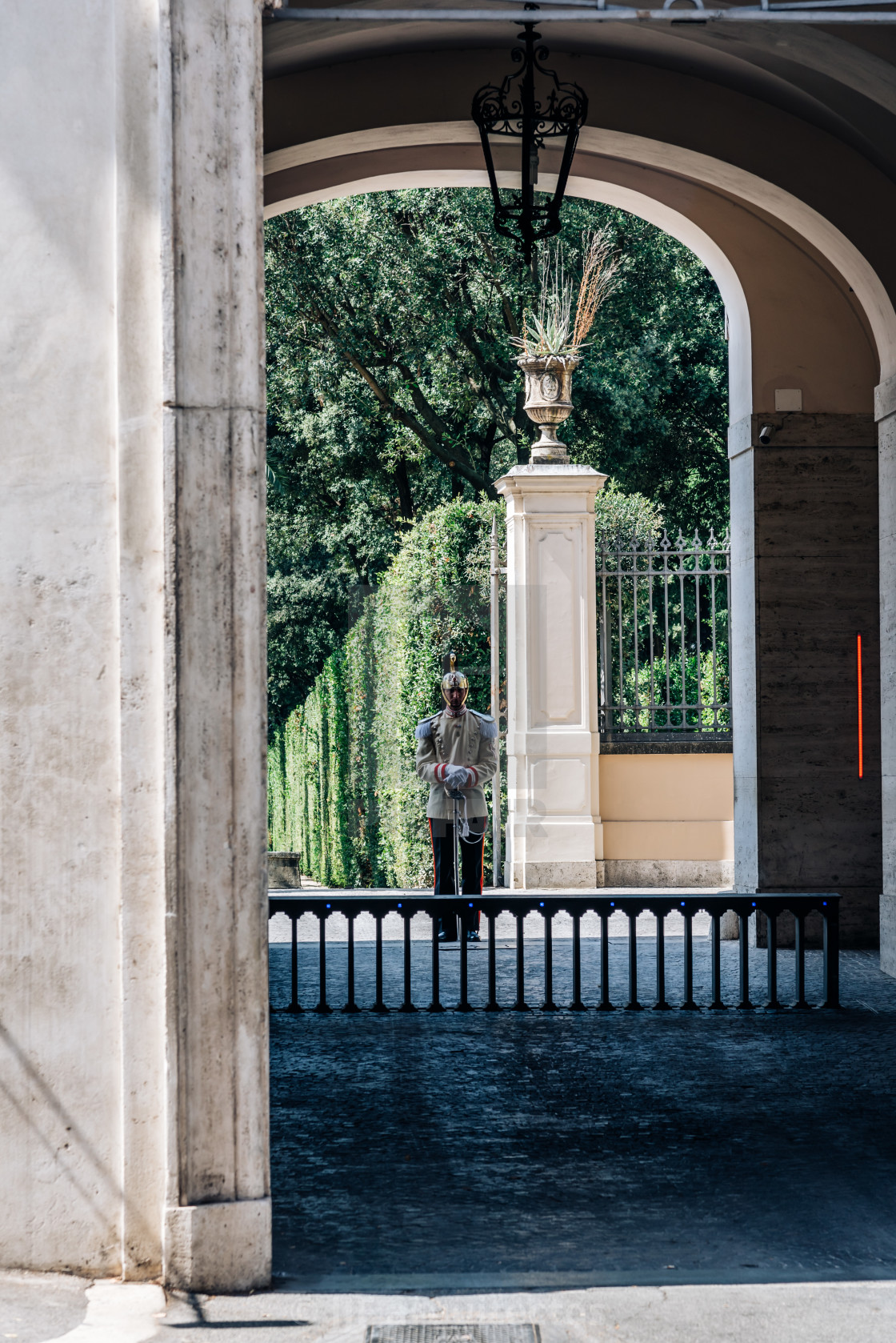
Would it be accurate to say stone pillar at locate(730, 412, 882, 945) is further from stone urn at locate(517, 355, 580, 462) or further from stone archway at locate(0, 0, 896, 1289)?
stone archway at locate(0, 0, 896, 1289)

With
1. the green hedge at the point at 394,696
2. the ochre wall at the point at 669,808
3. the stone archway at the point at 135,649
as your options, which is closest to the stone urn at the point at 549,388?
the green hedge at the point at 394,696

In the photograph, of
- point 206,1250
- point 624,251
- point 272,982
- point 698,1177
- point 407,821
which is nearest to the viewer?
point 206,1250

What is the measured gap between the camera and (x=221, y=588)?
13.4ft

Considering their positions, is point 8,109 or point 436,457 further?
point 436,457

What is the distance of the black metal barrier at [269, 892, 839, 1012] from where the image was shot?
7758mm

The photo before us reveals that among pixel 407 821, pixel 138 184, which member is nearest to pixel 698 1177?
pixel 138 184

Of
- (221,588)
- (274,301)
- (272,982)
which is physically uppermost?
(274,301)

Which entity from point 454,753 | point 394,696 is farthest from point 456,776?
point 394,696

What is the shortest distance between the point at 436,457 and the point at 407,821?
31.2ft

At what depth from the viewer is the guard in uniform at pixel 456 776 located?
10352 mm

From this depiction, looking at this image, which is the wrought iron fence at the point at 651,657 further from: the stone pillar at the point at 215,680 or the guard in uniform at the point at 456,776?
the stone pillar at the point at 215,680

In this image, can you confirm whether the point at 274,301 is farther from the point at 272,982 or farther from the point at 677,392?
the point at 272,982

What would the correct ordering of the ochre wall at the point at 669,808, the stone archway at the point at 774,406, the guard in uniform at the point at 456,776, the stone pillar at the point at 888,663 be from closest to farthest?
the stone pillar at the point at 888,663 → the stone archway at the point at 774,406 → the guard in uniform at the point at 456,776 → the ochre wall at the point at 669,808

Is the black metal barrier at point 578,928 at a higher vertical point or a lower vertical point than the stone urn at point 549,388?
lower
